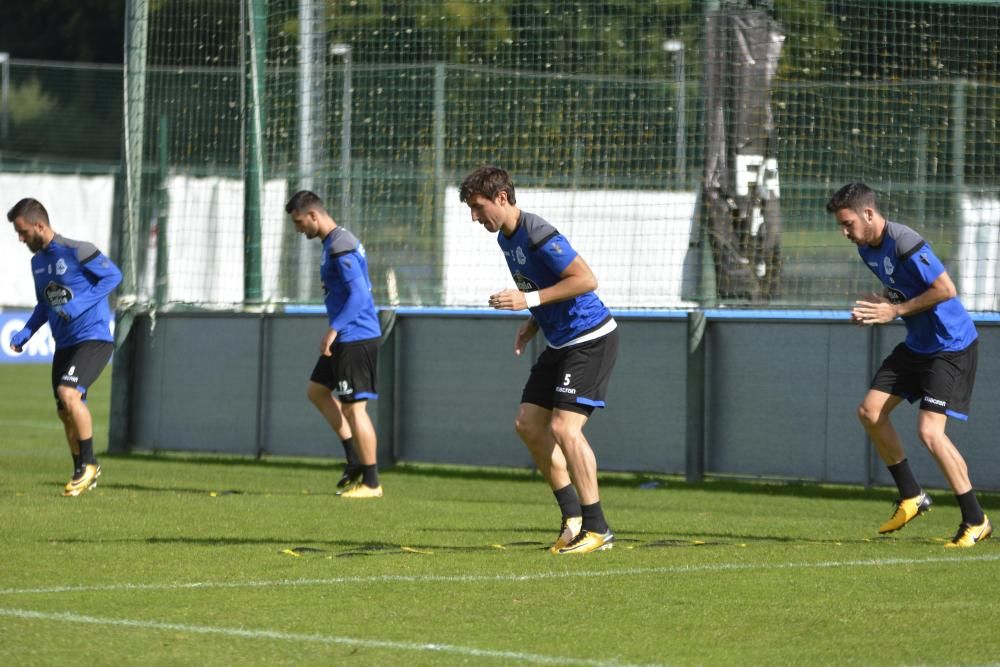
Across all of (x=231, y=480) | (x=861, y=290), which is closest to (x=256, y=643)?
(x=231, y=480)

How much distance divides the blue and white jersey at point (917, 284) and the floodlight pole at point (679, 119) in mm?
4923

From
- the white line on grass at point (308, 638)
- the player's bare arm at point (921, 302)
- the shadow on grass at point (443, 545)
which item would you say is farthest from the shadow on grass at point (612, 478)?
the white line on grass at point (308, 638)

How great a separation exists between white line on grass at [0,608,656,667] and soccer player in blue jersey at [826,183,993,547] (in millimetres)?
3866

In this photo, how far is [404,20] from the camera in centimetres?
1656

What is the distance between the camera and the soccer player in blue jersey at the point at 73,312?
12.9 metres

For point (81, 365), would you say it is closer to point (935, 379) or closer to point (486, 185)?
point (486, 185)

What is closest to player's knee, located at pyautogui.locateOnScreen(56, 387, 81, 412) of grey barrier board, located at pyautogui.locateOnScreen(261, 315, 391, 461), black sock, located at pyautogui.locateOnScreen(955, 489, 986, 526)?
grey barrier board, located at pyautogui.locateOnScreen(261, 315, 391, 461)

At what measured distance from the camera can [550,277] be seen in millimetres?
9531

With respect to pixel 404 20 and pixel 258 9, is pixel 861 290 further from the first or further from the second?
pixel 258 9

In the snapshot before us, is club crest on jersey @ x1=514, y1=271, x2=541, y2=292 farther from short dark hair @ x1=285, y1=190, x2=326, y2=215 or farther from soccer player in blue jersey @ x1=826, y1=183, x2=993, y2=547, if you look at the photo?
short dark hair @ x1=285, y1=190, x2=326, y2=215

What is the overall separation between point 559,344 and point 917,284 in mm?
2075

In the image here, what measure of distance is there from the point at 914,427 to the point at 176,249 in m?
7.65

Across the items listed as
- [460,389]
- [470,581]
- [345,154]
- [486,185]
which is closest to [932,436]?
[486,185]

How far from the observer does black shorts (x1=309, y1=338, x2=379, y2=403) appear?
1331 centimetres
